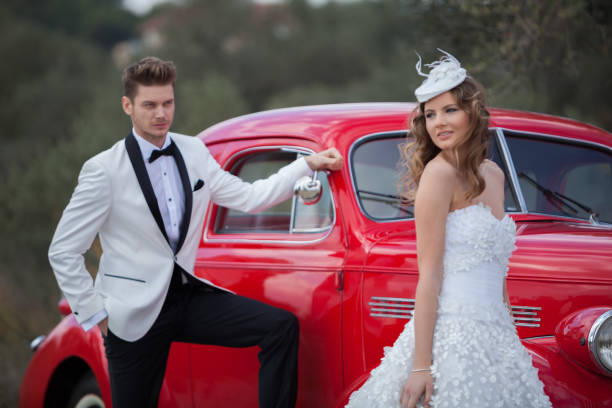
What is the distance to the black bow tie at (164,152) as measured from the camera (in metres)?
3.30

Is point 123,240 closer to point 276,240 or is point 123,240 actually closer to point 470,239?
point 276,240

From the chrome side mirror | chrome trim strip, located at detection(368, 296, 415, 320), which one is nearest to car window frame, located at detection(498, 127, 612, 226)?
chrome trim strip, located at detection(368, 296, 415, 320)

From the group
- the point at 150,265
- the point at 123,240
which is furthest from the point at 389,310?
the point at 123,240

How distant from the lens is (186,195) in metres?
3.34

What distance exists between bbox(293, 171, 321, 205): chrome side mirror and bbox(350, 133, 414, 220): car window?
0.24 m

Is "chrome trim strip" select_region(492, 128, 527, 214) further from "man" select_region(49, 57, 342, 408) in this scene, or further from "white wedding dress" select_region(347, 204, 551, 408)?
"white wedding dress" select_region(347, 204, 551, 408)

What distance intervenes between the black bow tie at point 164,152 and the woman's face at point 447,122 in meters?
1.41

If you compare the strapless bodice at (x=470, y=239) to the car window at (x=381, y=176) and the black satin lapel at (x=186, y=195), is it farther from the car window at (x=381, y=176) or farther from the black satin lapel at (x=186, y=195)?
the black satin lapel at (x=186, y=195)

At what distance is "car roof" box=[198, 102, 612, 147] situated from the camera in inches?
139

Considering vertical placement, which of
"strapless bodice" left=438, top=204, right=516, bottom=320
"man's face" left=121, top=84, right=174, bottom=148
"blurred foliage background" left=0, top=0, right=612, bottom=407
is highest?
"blurred foliage background" left=0, top=0, right=612, bottom=407

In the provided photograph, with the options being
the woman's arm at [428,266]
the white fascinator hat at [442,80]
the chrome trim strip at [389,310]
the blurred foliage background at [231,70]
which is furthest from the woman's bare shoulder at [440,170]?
the blurred foliage background at [231,70]

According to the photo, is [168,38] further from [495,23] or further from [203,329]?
[203,329]

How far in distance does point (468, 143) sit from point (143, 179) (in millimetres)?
1540

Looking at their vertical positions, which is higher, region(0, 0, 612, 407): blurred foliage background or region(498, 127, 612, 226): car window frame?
region(0, 0, 612, 407): blurred foliage background
